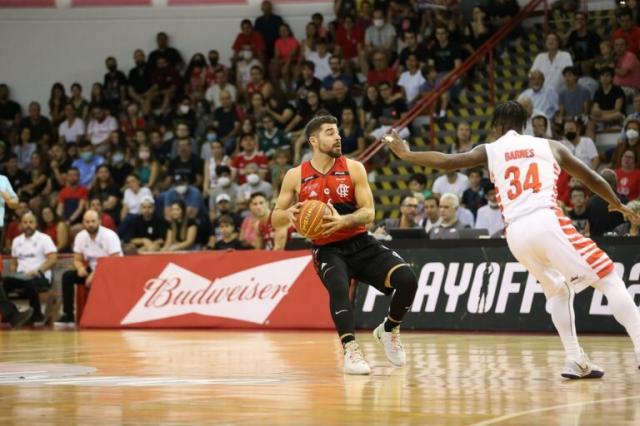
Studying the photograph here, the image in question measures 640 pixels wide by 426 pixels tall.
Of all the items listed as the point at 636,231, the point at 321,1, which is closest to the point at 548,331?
the point at 636,231

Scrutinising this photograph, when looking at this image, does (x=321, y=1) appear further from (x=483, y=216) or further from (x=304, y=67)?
(x=483, y=216)

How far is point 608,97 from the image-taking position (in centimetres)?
2125

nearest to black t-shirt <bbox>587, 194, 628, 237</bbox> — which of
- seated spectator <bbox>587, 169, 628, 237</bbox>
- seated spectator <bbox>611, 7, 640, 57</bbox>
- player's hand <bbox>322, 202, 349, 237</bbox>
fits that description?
seated spectator <bbox>587, 169, 628, 237</bbox>

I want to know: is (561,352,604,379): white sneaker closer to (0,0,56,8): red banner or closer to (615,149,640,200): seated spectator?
(615,149,640,200): seated spectator

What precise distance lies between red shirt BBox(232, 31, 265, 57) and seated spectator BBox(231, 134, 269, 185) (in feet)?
12.6

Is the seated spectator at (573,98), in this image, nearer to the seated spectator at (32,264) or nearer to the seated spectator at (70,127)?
the seated spectator at (32,264)

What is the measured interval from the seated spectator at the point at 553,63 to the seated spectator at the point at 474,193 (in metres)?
2.72

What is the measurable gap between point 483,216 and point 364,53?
7.30 m

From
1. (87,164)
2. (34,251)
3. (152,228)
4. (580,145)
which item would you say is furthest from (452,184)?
(87,164)

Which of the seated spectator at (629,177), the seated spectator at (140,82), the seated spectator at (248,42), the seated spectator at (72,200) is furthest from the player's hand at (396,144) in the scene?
the seated spectator at (140,82)

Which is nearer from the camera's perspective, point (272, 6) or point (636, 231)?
point (636, 231)

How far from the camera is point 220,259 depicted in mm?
18594

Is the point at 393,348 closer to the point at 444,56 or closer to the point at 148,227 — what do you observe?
the point at 148,227

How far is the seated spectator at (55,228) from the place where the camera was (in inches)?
908
